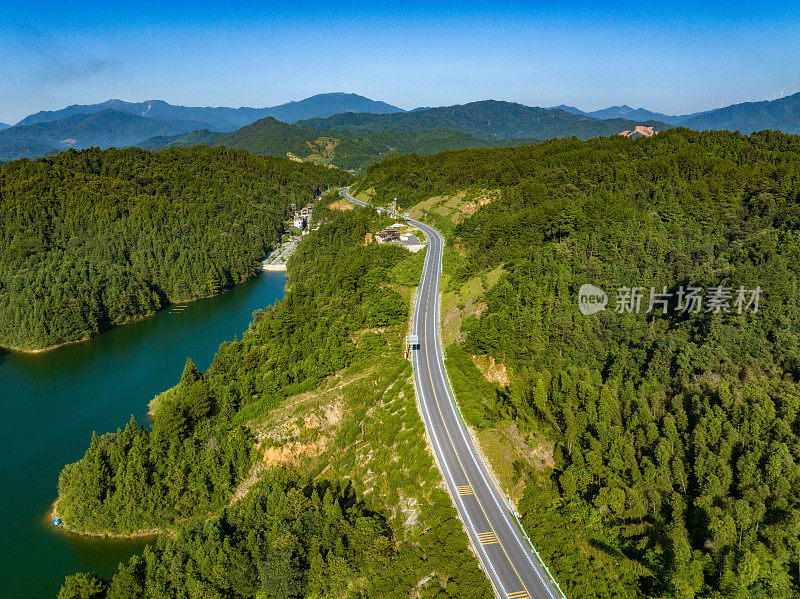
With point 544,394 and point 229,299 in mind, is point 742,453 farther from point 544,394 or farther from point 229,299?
point 229,299

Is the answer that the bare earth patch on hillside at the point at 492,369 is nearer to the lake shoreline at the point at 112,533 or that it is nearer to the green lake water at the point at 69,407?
the lake shoreline at the point at 112,533

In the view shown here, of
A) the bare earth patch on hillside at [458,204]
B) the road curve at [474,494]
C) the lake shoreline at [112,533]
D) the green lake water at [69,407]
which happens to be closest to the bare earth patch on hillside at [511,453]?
the road curve at [474,494]

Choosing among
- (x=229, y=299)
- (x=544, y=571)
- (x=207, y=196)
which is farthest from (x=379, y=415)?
(x=207, y=196)

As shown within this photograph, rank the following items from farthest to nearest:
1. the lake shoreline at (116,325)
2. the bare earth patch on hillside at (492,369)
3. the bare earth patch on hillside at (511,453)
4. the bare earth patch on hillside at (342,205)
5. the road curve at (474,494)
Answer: the bare earth patch on hillside at (342,205)
the lake shoreline at (116,325)
the bare earth patch on hillside at (492,369)
the bare earth patch on hillside at (511,453)
the road curve at (474,494)

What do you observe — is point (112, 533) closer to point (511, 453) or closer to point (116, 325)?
point (511, 453)

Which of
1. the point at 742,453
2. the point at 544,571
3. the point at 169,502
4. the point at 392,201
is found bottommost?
the point at 169,502
